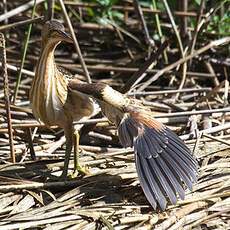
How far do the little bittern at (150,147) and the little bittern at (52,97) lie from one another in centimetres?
5

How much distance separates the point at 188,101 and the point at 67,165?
4.63 feet

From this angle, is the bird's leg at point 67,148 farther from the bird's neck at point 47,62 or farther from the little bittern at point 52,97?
the bird's neck at point 47,62

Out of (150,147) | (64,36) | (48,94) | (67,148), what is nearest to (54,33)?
(64,36)

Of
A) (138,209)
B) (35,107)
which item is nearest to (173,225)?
(138,209)

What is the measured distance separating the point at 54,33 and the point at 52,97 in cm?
28

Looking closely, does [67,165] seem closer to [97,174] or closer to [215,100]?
[97,174]

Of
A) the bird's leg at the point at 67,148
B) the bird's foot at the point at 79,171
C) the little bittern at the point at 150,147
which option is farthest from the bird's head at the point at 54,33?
the bird's foot at the point at 79,171

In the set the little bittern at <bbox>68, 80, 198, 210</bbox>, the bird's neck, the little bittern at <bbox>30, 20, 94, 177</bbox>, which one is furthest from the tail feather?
the bird's neck

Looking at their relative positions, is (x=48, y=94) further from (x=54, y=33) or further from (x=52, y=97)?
(x=54, y=33)

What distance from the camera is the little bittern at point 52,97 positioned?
126 inches

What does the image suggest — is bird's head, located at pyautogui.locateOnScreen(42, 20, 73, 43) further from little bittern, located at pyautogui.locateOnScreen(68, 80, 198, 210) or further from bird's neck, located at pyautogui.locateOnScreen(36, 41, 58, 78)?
little bittern, located at pyautogui.locateOnScreen(68, 80, 198, 210)

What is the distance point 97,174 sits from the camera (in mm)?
3289

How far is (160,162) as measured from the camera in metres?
3.11

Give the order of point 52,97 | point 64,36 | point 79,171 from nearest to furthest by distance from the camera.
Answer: point 64,36
point 52,97
point 79,171
